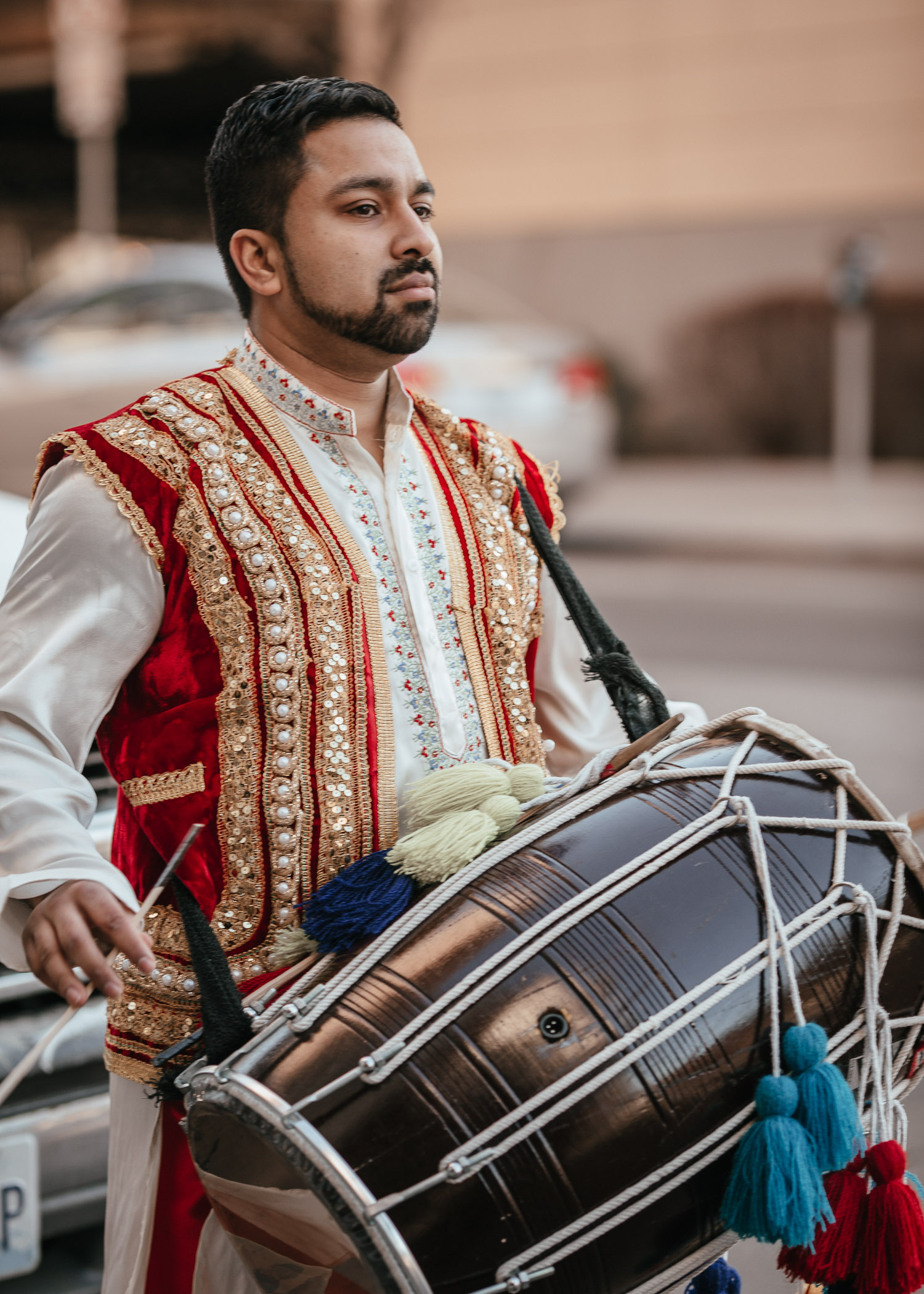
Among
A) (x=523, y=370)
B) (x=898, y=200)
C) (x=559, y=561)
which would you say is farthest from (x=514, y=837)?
(x=898, y=200)

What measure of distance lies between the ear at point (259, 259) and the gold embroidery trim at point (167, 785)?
0.57 m

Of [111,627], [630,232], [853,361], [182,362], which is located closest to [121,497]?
[111,627]

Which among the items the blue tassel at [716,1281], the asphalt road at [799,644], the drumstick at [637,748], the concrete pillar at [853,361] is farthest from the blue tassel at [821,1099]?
the concrete pillar at [853,361]

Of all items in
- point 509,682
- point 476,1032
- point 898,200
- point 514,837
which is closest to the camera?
point 476,1032

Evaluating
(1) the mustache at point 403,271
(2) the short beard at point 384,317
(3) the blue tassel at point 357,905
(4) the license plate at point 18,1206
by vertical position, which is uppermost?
(1) the mustache at point 403,271

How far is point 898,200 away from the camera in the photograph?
646 inches

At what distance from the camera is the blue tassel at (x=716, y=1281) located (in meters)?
1.96

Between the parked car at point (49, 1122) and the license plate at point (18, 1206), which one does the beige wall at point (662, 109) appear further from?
the license plate at point (18, 1206)

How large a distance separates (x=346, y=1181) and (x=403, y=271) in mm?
982

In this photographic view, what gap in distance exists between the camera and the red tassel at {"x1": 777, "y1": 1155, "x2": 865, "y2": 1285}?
164 cm

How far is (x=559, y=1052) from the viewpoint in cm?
147

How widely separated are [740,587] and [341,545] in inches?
321

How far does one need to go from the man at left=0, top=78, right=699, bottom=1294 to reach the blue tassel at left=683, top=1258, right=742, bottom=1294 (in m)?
0.64

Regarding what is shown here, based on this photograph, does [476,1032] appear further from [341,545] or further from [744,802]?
[341,545]
